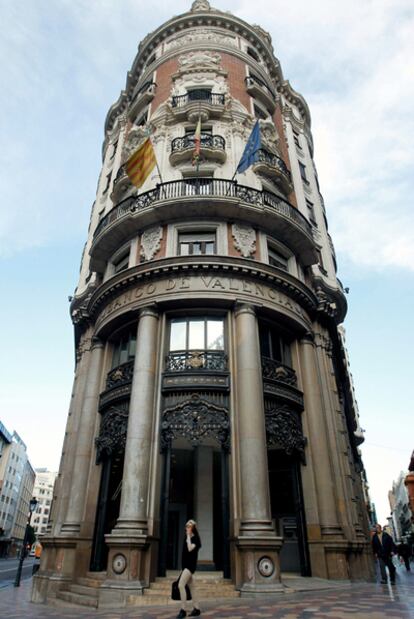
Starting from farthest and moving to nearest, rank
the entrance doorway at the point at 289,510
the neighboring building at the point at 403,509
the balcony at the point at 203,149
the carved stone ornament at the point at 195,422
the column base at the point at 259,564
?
1. the neighboring building at the point at 403,509
2. the balcony at the point at 203,149
3. the entrance doorway at the point at 289,510
4. the carved stone ornament at the point at 195,422
5. the column base at the point at 259,564

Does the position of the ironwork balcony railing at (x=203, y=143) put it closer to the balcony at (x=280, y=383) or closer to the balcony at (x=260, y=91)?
the balcony at (x=260, y=91)

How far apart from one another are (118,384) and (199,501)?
5.77 m

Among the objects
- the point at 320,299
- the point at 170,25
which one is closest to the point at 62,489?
the point at 320,299

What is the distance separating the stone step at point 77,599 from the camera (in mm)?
11273

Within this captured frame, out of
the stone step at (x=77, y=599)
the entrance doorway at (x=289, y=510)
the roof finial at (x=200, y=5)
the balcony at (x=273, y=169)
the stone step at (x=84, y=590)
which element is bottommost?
the stone step at (x=77, y=599)

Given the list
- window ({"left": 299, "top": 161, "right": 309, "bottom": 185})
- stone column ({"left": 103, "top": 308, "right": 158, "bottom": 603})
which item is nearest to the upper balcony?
window ({"left": 299, "top": 161, "right": 309, "bottom": 185})

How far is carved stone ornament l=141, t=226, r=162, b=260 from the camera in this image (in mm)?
17797

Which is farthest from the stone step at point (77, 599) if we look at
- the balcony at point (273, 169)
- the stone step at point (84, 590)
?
the balcony at point (273, 169)

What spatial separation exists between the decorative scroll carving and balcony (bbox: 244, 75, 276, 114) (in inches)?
832

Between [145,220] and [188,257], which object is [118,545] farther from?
[145,220]

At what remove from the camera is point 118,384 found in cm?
1631

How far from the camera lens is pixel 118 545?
1169 cm

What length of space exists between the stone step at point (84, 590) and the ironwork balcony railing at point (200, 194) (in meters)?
14.1

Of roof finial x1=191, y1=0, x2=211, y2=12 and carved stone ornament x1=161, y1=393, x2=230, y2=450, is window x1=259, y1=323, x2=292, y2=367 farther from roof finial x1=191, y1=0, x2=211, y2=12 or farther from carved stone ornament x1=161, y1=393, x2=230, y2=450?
roof finial x1=191, y1=0, x2=211, y2=12
